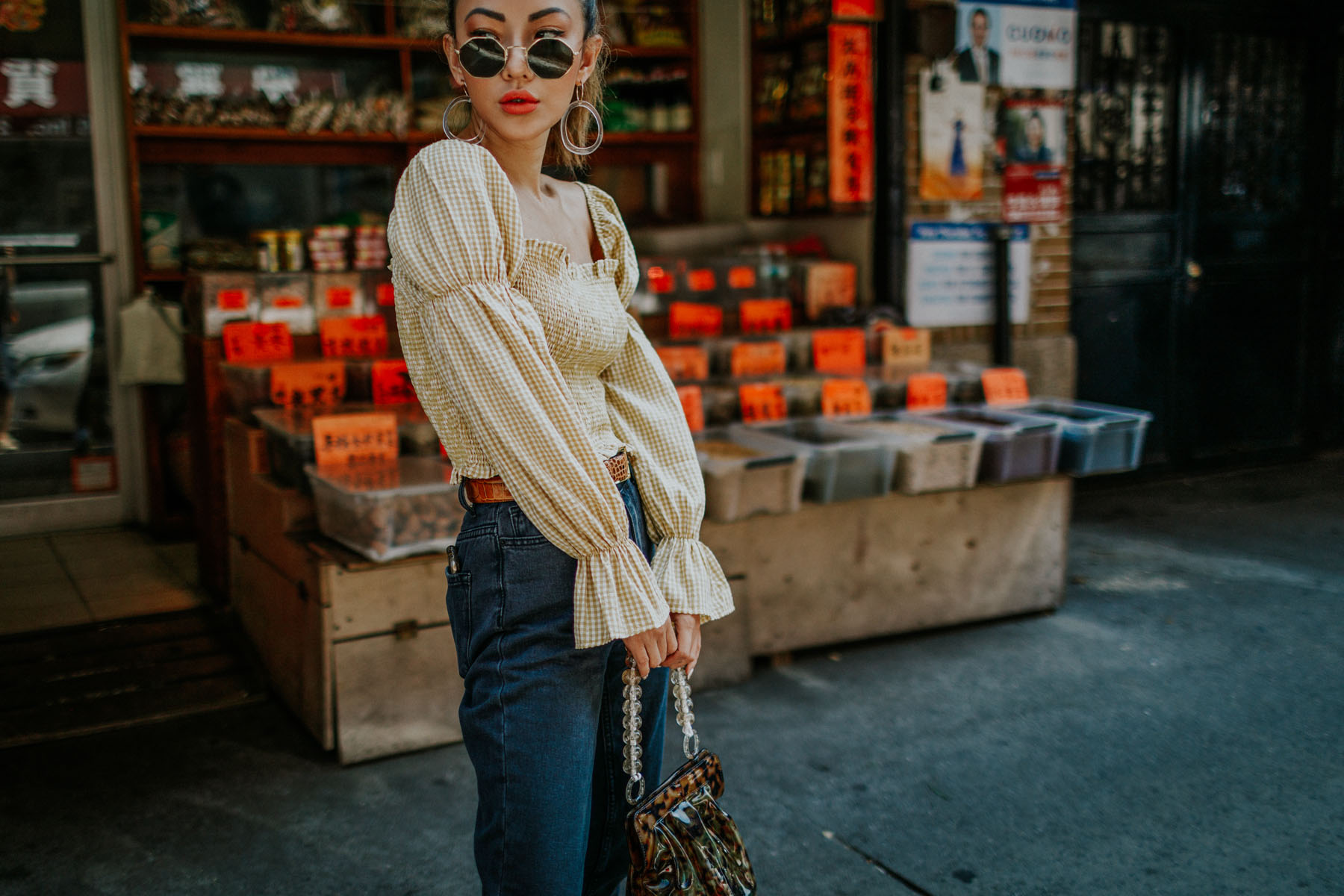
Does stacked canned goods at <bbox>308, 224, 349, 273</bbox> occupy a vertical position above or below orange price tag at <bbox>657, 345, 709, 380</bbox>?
above

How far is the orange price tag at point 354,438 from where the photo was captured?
3236 mm

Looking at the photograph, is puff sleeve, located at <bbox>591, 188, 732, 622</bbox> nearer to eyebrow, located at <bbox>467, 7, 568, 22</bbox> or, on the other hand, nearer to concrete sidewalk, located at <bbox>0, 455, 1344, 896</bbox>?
eyebrow, located at <bbox>467, 7, 568, 22</bbox>

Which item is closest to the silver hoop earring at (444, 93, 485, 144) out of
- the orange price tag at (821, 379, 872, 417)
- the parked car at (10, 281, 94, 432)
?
the orange price tag at (821, 379, 872, 417)

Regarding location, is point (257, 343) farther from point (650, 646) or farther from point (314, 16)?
point (650, 646)

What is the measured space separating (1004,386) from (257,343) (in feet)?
9.18

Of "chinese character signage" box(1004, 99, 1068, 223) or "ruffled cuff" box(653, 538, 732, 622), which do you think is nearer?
"ruffled cuff" box(653, 538, 732, 622)

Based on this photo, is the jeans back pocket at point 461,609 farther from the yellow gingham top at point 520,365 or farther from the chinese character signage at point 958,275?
the chinese character signage at point 958,275

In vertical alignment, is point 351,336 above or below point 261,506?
above

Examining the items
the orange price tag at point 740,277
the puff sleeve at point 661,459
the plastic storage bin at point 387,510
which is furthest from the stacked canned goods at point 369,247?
the puff sleeve at point 661,459

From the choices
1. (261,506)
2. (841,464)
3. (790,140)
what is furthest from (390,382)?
(790,140)

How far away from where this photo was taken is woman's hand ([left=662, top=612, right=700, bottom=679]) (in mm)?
1613

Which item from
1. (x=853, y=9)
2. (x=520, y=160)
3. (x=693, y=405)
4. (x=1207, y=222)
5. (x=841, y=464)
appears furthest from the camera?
(x=1207, y=222)

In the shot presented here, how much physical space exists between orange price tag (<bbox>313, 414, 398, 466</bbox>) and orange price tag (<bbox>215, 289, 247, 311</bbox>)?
1.06 m

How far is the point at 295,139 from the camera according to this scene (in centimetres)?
560
